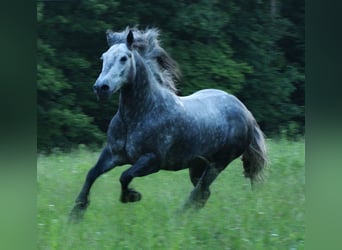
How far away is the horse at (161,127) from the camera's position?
685 cm

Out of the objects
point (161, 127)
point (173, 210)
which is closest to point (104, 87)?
point (161, 127)

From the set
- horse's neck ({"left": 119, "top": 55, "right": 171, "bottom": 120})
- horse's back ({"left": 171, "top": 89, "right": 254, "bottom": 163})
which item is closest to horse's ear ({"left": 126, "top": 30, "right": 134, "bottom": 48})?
horse's neck ({"left": 119, "top": 55, "right": 171, "bottom": 120})

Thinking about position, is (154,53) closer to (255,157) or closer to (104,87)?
(104,87)

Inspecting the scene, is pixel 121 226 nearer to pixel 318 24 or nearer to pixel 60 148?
pixel 60 148

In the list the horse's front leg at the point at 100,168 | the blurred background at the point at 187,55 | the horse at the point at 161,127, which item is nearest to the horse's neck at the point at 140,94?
the horse at the point at 161,127

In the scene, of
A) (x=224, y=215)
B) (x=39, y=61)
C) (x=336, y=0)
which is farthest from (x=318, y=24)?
(x=39, y=61)

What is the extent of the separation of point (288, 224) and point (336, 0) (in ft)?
6.65

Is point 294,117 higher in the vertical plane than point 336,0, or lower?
lower

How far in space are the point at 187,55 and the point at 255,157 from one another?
1.11 meters

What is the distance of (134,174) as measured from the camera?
6883 mm

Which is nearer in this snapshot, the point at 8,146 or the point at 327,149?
the point at 8,146

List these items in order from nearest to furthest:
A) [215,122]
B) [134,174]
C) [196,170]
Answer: [134,174] < [196,170] < [215,122]

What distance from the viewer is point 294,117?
23.2ft

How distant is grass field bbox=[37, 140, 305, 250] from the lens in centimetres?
678
